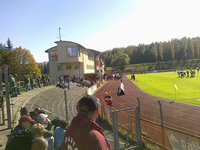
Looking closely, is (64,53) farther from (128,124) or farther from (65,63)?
(128,124)

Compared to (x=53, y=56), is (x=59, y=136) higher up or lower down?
lower down

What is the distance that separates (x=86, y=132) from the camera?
1.68 m

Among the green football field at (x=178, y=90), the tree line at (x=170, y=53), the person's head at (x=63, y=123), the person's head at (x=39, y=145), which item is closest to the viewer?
the person's head at (x=39, y=145)

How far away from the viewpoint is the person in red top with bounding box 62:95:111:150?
64.2 inches

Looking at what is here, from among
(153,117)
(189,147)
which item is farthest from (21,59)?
(189,147)

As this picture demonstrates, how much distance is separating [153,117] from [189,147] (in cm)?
730

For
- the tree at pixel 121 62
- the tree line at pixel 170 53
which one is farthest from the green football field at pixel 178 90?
the tree line at pixel 170 53

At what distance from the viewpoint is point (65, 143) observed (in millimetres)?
2006

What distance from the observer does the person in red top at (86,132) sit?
5.35 feet

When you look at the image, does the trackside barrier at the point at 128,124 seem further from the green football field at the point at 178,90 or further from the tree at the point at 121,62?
the tree at the point at 121,62

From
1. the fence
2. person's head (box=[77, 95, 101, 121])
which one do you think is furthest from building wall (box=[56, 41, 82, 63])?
person's head (box=[77, 95, 101, 121])

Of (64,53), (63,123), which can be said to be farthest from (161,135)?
(64,53)

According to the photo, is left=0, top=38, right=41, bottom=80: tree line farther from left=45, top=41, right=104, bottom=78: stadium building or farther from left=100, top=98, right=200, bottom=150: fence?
left=100, top=98, right=200, bottom=150: fence

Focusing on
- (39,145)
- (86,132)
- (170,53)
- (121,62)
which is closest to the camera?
(86,132)
